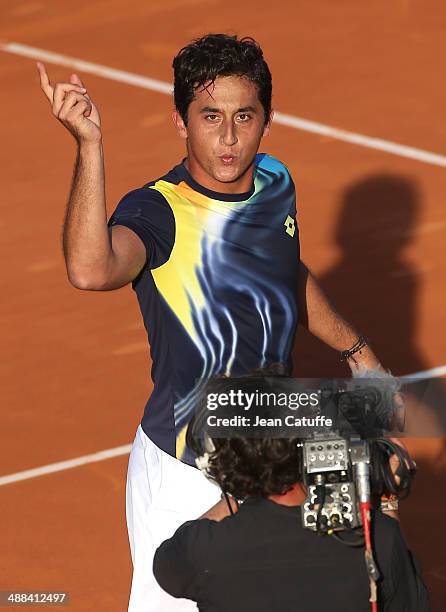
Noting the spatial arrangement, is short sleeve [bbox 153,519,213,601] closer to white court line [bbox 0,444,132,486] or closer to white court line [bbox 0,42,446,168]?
white court line [bbox 0,444,132,486]

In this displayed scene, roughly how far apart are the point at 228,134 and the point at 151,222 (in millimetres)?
460

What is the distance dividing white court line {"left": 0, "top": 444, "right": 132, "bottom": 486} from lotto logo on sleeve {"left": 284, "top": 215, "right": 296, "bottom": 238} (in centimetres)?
314

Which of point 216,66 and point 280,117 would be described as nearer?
point 216,66

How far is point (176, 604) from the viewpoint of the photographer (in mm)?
5418

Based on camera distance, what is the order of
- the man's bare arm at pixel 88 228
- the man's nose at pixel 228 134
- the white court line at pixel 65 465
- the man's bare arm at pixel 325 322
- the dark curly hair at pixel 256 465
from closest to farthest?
the dark curly hair at pixel 256 465 → the man's bare arm at pixel 88 228 → the man's nose at pixel 228 134 → the man's bare arm at pixel 325 322 → the white court line at pixel 65 465

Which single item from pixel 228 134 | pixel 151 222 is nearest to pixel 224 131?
pixel 228 134

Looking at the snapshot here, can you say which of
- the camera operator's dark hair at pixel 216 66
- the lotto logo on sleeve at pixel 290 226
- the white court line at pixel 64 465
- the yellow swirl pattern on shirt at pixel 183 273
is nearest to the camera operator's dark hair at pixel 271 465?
the yellow swirl pattern on shirt at pixel 183 273

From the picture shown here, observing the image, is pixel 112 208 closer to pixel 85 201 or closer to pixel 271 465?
pixel 85 201

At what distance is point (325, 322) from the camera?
6.18 metres

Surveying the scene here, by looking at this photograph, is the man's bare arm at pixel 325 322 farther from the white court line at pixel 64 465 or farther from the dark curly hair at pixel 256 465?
the white court line at pixel 64 465

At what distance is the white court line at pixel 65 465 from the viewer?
8570mm

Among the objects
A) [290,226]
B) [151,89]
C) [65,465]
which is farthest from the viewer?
[151,89]

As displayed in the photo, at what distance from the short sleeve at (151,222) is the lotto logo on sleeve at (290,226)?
0.50m

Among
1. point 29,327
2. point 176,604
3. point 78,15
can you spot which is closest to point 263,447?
point 176,604
